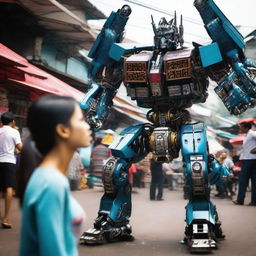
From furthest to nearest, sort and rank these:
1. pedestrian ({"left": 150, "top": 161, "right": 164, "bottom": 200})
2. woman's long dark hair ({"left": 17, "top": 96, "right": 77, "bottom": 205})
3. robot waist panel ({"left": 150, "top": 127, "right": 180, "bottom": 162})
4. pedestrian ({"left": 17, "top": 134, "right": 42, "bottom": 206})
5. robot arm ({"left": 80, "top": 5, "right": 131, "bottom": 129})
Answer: pedestrian ({"left": 150, "top": 161, "right": 164, "bottom": 200}) < robot arm ({"left": 80, "top": 5, "right": 131, "bottom": 129}) < robot waist panel ({"left": 150, "top": 127, "right": 180, "bottom": 162}) < pedestrian ({"left": 17, "top": 134, "right": 42, "bottom": 206}) < woman's long dark hair ({"left": 17, "top": 96, "right": 77, "bottom": 205})

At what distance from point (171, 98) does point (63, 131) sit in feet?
9.50

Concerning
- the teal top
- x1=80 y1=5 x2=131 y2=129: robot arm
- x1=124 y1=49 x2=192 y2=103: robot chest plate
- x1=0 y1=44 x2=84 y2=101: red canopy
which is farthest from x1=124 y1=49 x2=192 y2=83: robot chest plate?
the teal top

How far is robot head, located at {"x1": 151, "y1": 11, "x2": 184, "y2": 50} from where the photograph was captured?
4395mm

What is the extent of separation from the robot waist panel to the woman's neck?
2.58 m

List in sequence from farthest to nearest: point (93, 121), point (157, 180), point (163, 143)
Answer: point (157, 180)
point (93, 121)
point (163, 143)

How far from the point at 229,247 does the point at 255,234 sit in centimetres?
99

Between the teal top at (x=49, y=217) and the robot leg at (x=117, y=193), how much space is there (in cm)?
261

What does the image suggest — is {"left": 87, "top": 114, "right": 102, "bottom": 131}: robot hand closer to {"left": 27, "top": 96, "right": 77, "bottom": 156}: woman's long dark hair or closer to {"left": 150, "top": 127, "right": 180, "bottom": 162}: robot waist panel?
{"left": 150, "top": 127, "right": 180, "bottom": 162}: robot waist panel

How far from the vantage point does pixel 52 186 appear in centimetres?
140

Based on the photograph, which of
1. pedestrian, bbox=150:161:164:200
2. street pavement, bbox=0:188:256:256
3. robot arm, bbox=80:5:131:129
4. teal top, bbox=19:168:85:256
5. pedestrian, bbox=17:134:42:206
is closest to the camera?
teal top, bbox=19:168:85:256

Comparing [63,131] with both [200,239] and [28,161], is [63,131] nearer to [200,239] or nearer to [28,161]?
[28,161]

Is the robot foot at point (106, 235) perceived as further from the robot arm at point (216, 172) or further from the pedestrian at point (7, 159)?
the pedestrian at point (7, 159)

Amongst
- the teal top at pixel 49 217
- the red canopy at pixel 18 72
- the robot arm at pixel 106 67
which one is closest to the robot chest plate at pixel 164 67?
the robot arm at pixel 106 67

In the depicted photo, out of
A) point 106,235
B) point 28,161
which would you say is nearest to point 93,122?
point 106,235
